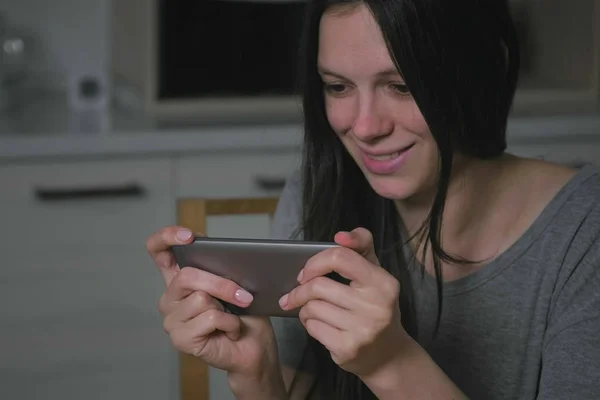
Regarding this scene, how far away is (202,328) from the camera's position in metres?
0.87

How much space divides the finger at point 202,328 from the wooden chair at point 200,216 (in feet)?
0.79

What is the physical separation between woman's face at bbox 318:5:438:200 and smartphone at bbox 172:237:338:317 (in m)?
0.18

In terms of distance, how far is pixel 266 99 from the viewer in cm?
187

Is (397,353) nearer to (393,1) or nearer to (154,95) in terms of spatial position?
(393,1)

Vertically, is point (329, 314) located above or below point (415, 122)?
below

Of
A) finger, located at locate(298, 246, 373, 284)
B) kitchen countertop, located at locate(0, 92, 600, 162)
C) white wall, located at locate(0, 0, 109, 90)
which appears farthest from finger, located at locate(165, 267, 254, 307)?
white wall, located at locate(0, 0, 109, 90)

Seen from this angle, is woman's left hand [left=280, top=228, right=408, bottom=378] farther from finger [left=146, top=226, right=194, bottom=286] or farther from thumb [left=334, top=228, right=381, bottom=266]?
finger [left=146, top=226, right=194, bottom=286]

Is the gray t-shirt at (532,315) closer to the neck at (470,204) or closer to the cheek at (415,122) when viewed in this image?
the neck at (470,204)

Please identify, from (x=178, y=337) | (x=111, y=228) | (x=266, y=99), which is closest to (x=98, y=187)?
(x=111, y=228)

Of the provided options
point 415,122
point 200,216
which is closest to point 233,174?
point 200,216

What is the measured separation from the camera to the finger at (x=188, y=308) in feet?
2.80

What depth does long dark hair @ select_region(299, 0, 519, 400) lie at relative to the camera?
2.82ft

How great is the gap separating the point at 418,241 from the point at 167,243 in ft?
1.17

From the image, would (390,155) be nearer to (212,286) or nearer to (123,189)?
(212,286)
